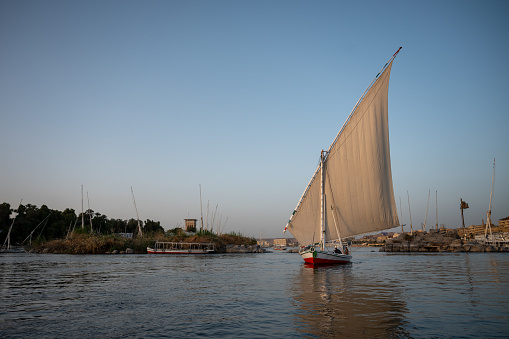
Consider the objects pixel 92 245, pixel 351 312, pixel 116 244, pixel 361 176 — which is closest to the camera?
pixel 351 312

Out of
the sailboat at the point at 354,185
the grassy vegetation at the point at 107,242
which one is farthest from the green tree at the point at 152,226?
the sailboat at the point at 354,185

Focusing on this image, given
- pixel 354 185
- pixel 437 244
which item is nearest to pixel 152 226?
pixel 437 244

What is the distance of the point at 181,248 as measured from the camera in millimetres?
94812

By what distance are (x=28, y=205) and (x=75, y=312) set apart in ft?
429

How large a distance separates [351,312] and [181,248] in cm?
8691

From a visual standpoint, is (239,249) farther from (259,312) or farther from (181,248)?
(259,312)

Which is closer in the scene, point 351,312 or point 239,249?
point 351,312

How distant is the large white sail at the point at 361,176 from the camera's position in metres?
32.9

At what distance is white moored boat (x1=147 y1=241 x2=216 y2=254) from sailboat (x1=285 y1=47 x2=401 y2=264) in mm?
60843

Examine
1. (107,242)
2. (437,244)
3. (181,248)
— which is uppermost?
(107,242)

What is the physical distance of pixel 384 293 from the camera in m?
17.7

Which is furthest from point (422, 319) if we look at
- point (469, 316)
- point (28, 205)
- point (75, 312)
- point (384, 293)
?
point (28, 205)

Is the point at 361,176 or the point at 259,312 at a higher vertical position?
the point at 361,176

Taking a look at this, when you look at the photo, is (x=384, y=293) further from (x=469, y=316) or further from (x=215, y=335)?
(x=215, y=335)
